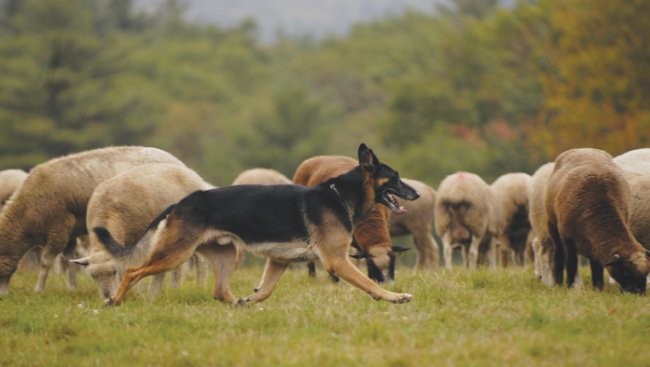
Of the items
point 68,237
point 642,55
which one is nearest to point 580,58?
point 642,55

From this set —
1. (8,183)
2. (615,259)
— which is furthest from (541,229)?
(8,183)

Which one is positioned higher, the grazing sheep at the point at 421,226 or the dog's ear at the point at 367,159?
the dog's ear at the point at 367,159

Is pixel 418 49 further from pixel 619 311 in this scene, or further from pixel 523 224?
pixel 619 311

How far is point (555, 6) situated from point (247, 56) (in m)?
44.8

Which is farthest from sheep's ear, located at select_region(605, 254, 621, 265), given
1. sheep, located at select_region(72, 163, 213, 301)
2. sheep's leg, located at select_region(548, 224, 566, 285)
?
sheep, located at select_region(72, 163, 213, 301)

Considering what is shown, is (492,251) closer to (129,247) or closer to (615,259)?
(615,259)

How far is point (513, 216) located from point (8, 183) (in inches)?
439

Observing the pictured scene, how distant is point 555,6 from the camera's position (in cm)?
4803

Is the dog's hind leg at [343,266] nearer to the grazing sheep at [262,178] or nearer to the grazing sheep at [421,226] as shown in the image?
the grazing sheep at [262,178]

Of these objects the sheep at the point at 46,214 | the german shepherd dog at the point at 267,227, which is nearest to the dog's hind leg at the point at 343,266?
the german shepherd dog at the point at 267,227

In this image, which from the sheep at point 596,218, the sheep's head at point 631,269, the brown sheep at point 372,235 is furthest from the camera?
the brown sheep at point 372,235

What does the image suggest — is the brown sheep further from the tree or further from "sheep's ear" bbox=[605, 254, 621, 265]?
the tree

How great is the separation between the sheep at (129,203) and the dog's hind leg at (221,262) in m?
1.42

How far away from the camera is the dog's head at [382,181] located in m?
11.8
